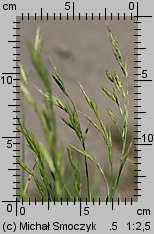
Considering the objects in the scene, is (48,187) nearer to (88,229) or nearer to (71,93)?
(88,229)

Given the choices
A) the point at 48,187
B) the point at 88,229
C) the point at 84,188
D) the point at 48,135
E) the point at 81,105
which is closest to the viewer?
the point at 48,135

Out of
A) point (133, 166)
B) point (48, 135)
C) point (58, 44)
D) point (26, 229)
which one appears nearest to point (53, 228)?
point (26, 229)

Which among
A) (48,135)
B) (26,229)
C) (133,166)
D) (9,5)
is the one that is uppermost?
(9,5)

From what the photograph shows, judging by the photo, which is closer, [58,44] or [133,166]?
[133,166]

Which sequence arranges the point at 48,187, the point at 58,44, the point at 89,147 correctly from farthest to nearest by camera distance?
the point at 58,44 < the point at 89,147 < the point at 48,187

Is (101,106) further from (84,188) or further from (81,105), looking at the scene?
(84,188)

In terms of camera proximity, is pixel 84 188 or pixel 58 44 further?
pixel 58 44

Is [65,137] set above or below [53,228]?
above

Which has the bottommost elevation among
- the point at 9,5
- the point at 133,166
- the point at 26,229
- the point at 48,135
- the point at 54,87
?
the point at 26,229

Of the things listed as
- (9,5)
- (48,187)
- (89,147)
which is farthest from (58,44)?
(48,187)
